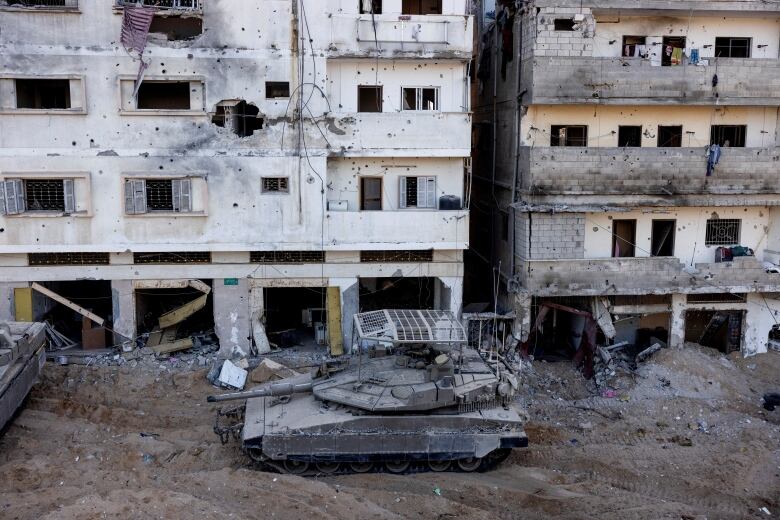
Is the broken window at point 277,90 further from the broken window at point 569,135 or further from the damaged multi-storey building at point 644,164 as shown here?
the broken window at point 569,135

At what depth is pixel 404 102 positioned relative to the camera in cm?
2172

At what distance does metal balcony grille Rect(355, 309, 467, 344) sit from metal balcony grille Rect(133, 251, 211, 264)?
21.5 feet

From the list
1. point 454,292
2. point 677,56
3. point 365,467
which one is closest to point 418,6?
point 677,56

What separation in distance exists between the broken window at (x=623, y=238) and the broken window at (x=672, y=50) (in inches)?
178

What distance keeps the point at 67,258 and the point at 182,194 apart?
356cm

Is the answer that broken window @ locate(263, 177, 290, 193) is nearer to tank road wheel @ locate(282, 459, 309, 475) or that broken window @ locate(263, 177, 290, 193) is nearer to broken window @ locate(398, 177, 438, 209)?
broken window @ locate(398, 177, 438, 209)

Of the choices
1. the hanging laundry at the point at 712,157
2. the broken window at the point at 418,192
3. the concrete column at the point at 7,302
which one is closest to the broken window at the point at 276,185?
the broken window at the point at 418,192

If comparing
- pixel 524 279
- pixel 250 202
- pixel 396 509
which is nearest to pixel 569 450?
pixel 396 509

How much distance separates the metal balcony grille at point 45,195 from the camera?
20.9 metres

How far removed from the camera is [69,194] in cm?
2080

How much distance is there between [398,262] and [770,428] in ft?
33.0

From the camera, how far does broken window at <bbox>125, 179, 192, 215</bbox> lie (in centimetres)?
2091

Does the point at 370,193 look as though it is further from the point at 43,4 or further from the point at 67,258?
the point at 43,4

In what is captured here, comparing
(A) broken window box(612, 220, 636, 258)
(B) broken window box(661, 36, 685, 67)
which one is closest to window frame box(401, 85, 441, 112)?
(A) broken window box(612, 220, 636, 258)
